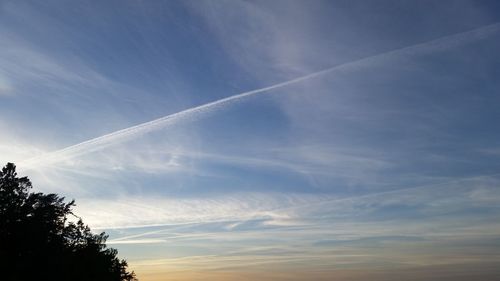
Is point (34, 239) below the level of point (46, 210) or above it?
below

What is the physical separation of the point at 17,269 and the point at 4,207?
7.63 m

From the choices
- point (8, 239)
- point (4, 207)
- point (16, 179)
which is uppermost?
point (16, 179)

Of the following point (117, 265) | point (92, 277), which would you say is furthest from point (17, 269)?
point (117, 265)

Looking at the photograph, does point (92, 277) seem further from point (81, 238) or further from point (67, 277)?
point (67, 277)

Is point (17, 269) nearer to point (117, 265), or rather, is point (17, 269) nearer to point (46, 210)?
point (46, 210)

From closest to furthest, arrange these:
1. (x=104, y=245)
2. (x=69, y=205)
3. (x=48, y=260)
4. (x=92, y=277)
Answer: (x=48, y=260) < (x=69, y=205) < (x=92, y=277) < (x=104, y=245)

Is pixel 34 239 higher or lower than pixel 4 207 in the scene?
lower

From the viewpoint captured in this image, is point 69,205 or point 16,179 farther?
point 69,205

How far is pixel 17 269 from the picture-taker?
159 ft

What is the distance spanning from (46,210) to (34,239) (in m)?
4.73

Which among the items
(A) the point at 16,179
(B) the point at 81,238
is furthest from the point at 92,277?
(A) the point at 16,179

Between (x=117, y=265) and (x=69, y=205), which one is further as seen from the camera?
(x=117, y=265)

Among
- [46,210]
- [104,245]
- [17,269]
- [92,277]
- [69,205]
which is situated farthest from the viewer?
[104,245]

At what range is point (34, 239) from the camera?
170 feet
